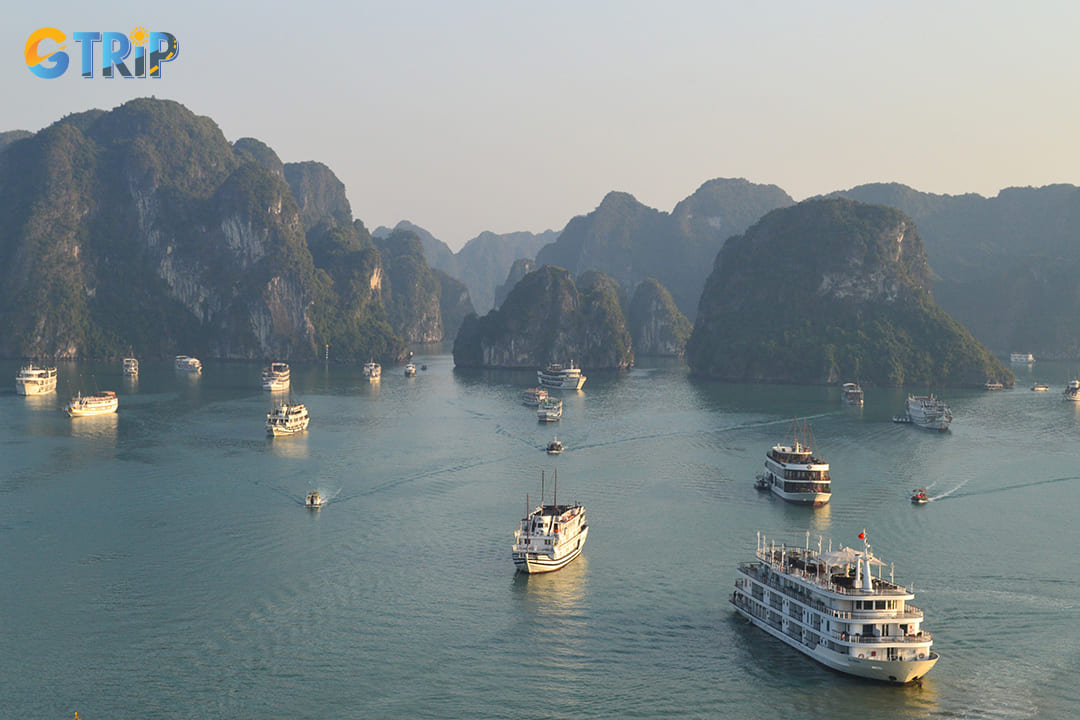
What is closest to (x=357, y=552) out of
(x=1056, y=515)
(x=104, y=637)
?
(x=104, y=637)

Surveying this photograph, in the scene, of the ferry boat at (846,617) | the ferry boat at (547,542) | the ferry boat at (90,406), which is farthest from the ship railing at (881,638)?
the ferry boat at (90,406)

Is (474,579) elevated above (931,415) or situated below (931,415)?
below

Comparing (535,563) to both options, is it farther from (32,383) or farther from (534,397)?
(32,383)

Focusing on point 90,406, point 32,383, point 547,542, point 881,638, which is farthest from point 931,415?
point 32,383

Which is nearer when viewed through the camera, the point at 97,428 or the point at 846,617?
the point at 846,617

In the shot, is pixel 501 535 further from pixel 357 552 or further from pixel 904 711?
pixel 904 711

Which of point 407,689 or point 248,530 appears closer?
point 407,689
